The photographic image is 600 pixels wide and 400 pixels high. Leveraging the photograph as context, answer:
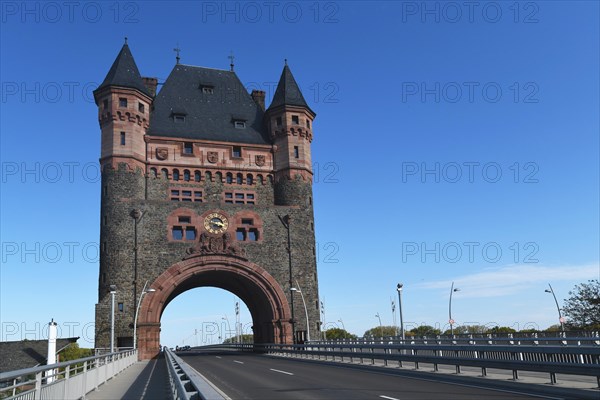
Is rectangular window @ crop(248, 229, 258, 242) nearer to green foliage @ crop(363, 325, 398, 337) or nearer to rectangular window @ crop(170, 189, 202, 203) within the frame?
rectangular window @ crop(170, 189, 202, 203)

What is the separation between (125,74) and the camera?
5031 cm

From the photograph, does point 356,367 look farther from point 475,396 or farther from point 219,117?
point 219,117

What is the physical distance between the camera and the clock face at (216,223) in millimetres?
48656

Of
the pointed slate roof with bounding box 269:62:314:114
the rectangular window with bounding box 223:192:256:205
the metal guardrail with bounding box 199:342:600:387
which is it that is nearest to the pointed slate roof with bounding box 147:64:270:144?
the pointed slate roof with bounding box 269:62:314:114

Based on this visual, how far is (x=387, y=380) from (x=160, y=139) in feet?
128

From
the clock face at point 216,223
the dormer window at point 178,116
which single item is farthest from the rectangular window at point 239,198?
the dormer window at point 178,116

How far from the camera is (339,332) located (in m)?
108

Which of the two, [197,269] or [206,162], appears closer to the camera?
[197,269]

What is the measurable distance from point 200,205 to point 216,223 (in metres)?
2.21

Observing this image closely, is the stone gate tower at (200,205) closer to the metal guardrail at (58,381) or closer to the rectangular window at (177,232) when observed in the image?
the rectangular window at (177,232)

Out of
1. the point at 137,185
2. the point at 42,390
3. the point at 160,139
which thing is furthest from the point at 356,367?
the point at 160,139

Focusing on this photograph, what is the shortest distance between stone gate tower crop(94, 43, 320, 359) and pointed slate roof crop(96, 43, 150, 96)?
0.15 metres

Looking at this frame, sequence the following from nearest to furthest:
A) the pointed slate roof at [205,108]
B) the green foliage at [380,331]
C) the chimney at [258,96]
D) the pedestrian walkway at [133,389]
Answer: the pedestrian walkway at [133,389] → the pointed slate roof at [205,108] → the chimney at [258,96] → the green foliage at [380,331]

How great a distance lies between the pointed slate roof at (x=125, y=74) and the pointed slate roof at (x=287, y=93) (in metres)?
12.8
